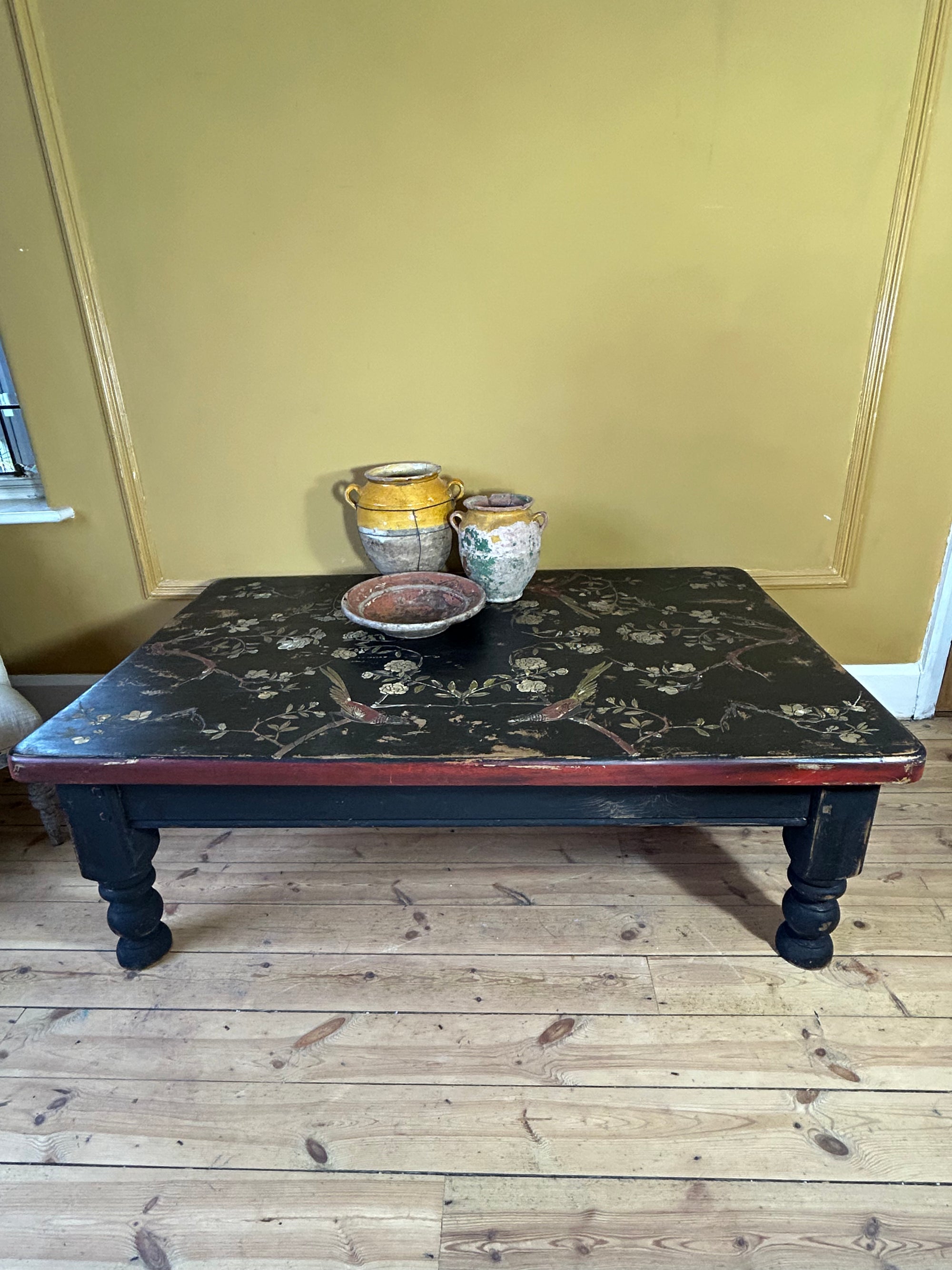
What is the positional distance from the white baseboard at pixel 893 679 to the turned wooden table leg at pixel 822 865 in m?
0.96

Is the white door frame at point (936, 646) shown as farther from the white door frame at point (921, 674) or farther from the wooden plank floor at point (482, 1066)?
the wooden plank floor at point (482, 1066)

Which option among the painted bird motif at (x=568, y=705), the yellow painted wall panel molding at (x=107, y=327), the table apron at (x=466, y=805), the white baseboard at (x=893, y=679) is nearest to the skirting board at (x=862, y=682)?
the white baseboard at (x=893, y=679)

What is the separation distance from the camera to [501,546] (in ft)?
5.18

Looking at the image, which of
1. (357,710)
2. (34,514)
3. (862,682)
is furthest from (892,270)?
(34,514)

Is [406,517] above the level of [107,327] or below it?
below

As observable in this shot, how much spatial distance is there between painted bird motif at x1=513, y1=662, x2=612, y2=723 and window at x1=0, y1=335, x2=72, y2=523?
1451mm

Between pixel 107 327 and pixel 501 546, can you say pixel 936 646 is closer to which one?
pixel 501 546

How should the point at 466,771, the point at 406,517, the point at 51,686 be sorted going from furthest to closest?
the point at 51,686 < the point at 406,517 < the point at 466,771

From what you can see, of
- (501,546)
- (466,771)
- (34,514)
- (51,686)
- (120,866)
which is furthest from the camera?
(51,686)

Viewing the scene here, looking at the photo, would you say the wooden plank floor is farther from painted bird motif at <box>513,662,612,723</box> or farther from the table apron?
painted bird motif at <box>513,662,612,723</box>

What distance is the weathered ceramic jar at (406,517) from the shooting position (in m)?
1.68

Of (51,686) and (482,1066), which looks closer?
(482,1066)

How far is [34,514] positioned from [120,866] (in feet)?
3.68

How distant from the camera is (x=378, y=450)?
1.82m
